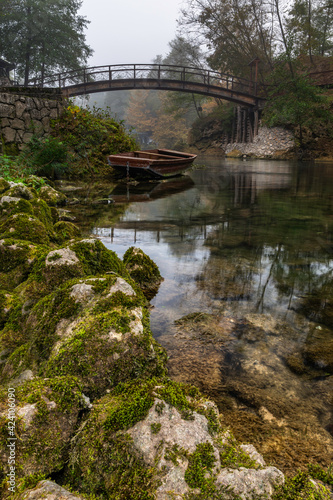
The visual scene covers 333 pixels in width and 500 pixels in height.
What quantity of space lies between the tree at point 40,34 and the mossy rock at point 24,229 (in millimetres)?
33182

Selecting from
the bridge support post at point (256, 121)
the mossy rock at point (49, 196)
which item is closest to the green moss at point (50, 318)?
the mossy rock at point (49, 196)

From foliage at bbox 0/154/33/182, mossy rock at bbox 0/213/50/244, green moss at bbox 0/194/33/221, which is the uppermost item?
foliage at bbox 0/154/33/182

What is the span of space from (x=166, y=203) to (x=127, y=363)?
773 cm

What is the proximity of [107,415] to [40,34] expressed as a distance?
41.2 metres

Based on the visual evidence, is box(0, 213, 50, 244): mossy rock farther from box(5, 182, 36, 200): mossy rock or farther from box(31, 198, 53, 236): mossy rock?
box(5, 182, 36, 200): mossy rock

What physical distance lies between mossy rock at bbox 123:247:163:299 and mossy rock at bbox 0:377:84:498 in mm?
2252

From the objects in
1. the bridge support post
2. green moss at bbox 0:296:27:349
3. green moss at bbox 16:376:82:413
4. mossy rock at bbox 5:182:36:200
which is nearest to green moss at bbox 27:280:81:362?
green moss at bbox 0:296:27:349

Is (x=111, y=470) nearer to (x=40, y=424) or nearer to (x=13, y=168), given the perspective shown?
(x=40, y=424)

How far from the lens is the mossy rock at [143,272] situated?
154 inches

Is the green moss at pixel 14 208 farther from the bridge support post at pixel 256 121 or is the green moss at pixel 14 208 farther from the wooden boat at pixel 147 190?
the bridge support post at pixel 256 121

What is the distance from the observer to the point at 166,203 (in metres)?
9.35

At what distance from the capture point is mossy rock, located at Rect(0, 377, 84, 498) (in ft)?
4.43

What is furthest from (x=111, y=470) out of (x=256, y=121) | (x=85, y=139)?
(x=256, y=121)

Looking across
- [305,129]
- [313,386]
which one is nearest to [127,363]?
[313,386]
